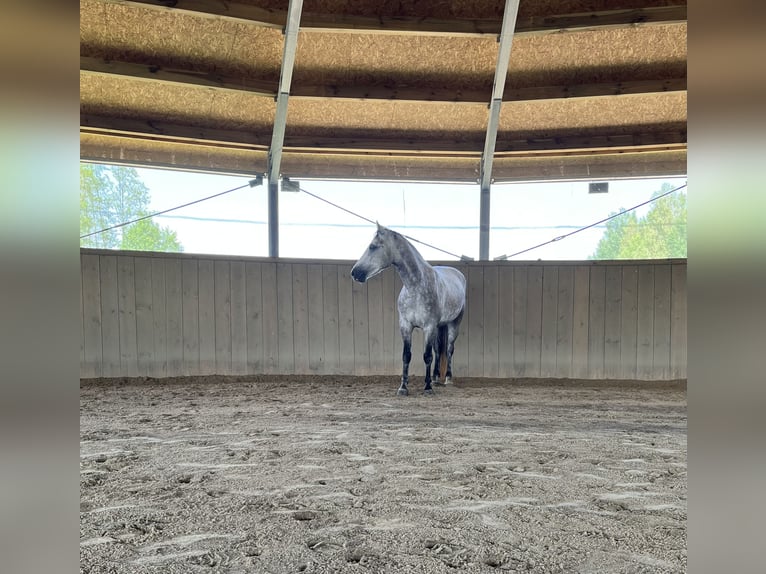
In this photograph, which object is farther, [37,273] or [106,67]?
[106,67]

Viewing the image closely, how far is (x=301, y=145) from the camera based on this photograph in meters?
5.86

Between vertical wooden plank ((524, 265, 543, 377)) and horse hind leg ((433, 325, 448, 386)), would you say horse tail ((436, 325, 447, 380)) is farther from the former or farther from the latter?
vertical wooden plank ((524, 265, 543, 377))

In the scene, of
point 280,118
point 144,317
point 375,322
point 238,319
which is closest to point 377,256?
point 375,322

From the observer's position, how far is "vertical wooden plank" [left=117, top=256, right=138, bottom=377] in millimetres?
4875

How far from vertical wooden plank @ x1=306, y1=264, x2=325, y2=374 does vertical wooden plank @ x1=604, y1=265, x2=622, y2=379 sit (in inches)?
130

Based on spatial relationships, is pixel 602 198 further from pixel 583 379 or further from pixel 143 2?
pixel 143 2

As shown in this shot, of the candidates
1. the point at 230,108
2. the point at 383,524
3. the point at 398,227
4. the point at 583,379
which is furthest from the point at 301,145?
the point at 383,524

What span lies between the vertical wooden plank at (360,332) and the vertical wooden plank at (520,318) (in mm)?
1742

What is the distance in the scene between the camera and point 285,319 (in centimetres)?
548

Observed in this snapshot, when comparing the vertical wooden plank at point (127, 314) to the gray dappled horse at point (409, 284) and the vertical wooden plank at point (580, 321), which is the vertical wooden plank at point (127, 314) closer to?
the gray dappled horse at point (409, 284)

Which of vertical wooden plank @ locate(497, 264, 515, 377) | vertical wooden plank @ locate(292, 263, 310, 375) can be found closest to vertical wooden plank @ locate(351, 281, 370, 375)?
vertical wooden plank @ locate(292, 263, 310, 375)

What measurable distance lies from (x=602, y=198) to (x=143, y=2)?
5454mm

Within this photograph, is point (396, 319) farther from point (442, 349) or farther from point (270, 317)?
point (270, 317)

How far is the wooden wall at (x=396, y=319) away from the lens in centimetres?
522
